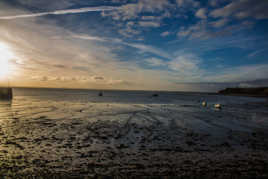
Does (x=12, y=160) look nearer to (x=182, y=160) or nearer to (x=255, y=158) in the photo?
(x=182, y=160)

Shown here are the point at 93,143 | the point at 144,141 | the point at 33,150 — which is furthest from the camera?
the point at 144,141

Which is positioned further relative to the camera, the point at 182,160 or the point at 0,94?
the point at 0,94

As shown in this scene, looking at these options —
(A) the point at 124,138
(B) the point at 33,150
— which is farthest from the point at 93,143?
(B) the point at 33,150

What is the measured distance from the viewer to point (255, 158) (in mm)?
9258

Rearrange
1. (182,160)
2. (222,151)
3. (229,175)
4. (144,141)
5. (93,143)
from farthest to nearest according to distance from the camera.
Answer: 1. (144,141)
2. (93,143)
3. (222,151)
4. (182,160)
5. (229,175)

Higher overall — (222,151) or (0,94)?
(0,94)

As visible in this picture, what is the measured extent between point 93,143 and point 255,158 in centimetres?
1133

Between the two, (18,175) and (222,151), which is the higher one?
(18,175)

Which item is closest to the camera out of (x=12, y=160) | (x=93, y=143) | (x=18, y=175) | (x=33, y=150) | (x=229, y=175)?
(x=18, y=175)

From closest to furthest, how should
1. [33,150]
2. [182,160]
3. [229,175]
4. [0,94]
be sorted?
[229,175]
[182,160]
[33,150]
[0,94]

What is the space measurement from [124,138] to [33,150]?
22.7 feet

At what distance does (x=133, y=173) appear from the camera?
7191 millimetres

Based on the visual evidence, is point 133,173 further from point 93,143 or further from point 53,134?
point 53,134

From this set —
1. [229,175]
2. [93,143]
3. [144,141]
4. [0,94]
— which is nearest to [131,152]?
[144,141]
